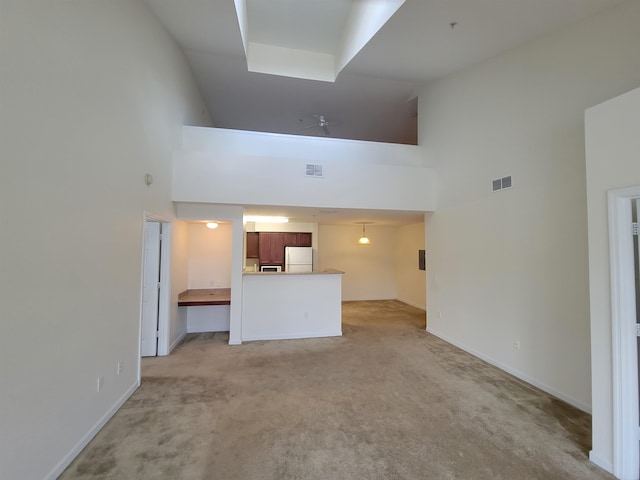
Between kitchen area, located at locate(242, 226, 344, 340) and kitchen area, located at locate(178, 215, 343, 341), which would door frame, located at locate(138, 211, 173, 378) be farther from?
kitchen area, located at locate(242, 226, 344, 340)

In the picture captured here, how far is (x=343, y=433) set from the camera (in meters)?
2.55

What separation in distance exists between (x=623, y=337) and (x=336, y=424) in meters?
2.39

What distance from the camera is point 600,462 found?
219 cm

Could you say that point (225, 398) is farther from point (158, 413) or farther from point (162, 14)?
point (162, 14)

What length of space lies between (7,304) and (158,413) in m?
1.88

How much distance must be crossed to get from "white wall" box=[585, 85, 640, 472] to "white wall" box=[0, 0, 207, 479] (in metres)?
3.99

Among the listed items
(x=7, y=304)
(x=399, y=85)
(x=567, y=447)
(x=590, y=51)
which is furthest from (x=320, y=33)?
(x=567, y=447)

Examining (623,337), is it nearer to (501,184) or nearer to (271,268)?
(501,184)

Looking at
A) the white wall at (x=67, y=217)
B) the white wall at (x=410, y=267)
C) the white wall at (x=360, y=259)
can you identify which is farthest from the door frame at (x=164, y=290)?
the white wall at (x=410, y=267)

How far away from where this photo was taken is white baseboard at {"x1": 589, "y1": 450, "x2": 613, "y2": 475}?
6.98ft

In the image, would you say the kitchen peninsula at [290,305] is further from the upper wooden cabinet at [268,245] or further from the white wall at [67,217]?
the upper wooden cabinet at [268,245]

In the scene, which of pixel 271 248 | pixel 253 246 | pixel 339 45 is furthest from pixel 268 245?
pixel 339 45

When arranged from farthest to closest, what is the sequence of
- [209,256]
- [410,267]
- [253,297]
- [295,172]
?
1. [410,267]
2. [209,256]
3. [253,297]
4. [295,172]

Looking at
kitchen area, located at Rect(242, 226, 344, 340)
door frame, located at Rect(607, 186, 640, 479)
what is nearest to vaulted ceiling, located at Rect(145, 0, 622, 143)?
door frame, located at Rect(607, 186, 640, 479)
